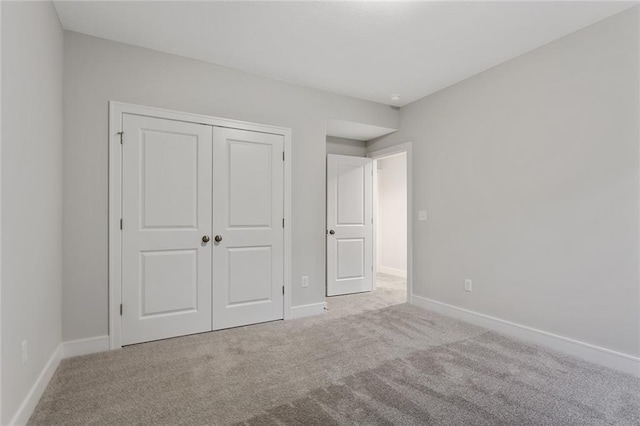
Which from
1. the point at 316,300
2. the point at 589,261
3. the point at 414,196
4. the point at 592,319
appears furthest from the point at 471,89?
the point at 316,300

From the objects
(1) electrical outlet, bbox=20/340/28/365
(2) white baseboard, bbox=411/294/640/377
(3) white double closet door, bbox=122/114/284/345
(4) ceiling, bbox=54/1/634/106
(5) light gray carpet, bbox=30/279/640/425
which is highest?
(4) ceiling, bbox=54/1/634/106

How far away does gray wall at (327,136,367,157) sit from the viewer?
15.9 feet

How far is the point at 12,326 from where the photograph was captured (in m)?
1.56

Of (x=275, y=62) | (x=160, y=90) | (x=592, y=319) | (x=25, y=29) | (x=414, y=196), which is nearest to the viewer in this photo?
(x=25, y=29)

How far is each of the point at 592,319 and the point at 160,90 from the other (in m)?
4.20

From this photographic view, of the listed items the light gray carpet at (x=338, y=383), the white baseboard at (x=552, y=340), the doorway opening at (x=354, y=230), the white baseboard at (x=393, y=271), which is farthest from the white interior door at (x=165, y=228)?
the white baseboard at (x=393, y=271)

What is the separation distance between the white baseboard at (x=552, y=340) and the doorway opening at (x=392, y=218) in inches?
85.2

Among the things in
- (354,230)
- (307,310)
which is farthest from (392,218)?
(307,310)

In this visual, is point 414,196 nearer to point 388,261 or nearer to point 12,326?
point 388,261

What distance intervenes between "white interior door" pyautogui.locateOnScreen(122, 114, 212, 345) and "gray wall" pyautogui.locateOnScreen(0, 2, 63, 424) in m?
0.50

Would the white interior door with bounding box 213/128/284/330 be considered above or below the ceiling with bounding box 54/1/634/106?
below

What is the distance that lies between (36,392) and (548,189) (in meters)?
4.05

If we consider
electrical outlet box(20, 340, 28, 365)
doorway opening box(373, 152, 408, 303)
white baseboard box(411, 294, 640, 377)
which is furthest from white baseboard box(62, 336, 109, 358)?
doorway opening box(373, 152, 408, 303)

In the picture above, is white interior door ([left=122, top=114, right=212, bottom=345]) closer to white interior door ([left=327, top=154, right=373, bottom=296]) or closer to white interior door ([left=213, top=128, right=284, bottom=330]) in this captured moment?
white interior door ([left=213, top=128, right=284, bottom=330])
